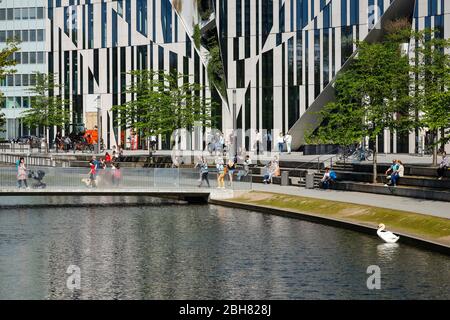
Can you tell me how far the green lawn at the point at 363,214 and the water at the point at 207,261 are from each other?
1.22 metres

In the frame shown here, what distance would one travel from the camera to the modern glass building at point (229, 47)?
255 feet

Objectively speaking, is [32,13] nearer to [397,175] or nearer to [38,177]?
[38,177]

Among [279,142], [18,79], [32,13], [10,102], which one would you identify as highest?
[32,13]

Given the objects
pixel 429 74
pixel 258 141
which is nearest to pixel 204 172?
pixel 429 74

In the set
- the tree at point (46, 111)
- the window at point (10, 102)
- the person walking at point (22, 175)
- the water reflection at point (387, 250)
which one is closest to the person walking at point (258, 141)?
the tree at point (46, 111)

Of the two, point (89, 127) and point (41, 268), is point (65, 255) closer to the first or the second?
point (41, 268)

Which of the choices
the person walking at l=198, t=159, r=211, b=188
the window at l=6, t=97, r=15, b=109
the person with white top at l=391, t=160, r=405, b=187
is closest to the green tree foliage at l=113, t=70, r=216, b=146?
the person walking at l=198, t=159, r=211, b=188

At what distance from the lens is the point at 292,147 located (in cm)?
8031

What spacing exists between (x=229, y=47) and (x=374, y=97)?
119ft

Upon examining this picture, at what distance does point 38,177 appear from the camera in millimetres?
48031

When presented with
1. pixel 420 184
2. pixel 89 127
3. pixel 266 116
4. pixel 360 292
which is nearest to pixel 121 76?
pixel 89 127

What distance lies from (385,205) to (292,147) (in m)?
40.2

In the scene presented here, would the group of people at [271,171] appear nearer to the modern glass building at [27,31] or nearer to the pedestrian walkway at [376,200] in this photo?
the pedestrian walkway at [376,200]
